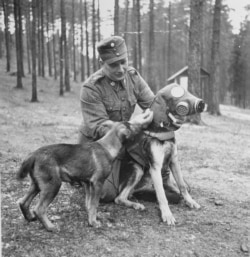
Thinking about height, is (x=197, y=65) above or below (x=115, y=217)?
above

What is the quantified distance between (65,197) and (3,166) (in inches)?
82.3

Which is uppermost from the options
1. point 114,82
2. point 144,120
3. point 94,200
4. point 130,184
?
point 114,82

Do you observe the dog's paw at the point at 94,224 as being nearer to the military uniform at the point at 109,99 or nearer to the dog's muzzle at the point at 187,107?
the military uniform at the point at 109,99

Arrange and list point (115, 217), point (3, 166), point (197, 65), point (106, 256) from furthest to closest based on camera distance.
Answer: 1. point (197, 65)
2. point (3, 166)
3. point (115, 217)
4. point (106, 256)

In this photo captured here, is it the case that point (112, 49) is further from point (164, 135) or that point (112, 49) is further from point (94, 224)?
point (94, 224)

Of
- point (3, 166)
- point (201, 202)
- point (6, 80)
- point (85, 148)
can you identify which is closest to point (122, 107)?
point (85, 148)

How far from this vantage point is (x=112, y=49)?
14.1 feet

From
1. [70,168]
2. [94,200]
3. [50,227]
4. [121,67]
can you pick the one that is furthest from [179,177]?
[50,227]

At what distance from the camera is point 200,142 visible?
412 inches

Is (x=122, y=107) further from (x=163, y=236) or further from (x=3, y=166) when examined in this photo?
(x=3, y=166)

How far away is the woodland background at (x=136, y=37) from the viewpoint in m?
21.0

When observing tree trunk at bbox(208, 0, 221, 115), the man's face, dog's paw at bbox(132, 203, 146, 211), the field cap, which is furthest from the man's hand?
tree trunk at bbox(208, 0, 221, 115)

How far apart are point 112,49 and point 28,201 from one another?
81.6 inches

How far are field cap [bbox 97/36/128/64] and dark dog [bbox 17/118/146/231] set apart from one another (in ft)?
2.87
